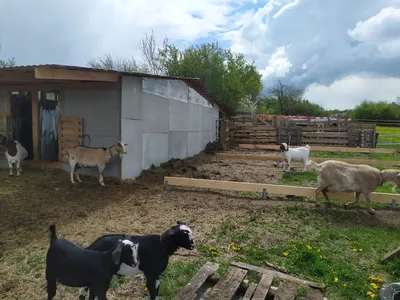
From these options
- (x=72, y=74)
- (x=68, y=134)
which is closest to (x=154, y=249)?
(x=72, y=74)

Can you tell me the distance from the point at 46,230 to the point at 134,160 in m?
4.27

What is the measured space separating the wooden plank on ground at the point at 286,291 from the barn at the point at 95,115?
6080mm

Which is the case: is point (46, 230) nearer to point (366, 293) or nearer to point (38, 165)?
point (366, 293)

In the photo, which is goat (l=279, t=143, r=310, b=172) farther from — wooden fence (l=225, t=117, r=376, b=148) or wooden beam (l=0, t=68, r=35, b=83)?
wooden fence (l=225, t=117, r=376, b=148)

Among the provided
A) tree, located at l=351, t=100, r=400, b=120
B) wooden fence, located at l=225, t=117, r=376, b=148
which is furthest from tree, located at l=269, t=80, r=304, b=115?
wooden fence, located at l=225, t=117, r=376, b=148

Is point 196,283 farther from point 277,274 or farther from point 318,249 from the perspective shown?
point 318,249

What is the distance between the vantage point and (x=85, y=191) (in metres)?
7.57

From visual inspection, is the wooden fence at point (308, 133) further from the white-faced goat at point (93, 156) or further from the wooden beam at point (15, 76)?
the wooden beam at point (15, 76)

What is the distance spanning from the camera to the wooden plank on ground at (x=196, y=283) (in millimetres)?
2943

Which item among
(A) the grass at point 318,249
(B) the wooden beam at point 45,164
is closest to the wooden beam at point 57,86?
(B) the wooden beam at point 45,164

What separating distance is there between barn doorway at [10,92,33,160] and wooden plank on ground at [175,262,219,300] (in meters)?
9.25

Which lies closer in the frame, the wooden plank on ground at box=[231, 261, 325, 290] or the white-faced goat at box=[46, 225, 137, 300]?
the white-faced goat at box=[46, 225, 137, 300]

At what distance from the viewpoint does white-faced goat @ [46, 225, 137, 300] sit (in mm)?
2369

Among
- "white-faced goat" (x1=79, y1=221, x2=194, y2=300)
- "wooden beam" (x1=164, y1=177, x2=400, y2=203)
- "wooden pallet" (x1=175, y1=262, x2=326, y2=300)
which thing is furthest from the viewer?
"wooden beam" (x1=164, y1=177, x2=400, y2=203)
